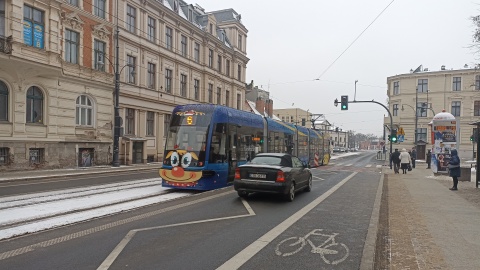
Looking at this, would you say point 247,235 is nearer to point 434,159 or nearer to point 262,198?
point 262,198

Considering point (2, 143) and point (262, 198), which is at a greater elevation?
point (2, 143)

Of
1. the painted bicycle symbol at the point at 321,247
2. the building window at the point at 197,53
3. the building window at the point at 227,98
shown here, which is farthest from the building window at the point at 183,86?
the painted bicycle symbol at the point at 321,247

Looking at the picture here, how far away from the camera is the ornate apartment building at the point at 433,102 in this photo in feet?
192

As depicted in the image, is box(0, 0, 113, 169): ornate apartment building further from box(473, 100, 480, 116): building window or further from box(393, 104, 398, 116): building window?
box(473, 100, 480, 116): building window

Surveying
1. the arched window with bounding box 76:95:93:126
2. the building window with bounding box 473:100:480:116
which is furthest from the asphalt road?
the building window with bounding box 473:100:480:116

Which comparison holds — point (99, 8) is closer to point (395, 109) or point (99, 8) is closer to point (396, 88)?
point (395, 109)

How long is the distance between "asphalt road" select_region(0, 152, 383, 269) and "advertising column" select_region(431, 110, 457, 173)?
13345 mm

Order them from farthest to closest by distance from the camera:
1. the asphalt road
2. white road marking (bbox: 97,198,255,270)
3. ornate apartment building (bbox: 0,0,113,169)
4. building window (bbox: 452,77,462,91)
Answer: building window (bbox: 452,77,462,91) < ornate apartment building (bbox: 0,0,113,169) < the asphalt road < white road marking (bbox: 97,198,255,270)

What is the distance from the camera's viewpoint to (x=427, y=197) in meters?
12.6

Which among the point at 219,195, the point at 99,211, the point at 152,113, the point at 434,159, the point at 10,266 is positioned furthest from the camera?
the point at 152,113

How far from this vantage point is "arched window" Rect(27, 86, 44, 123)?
22234 millimetres

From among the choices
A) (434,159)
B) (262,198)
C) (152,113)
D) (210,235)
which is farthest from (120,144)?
(210,235)

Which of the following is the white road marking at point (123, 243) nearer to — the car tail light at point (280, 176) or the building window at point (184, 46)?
the car tail light at point (280, 176)

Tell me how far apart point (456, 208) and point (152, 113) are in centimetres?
2787
